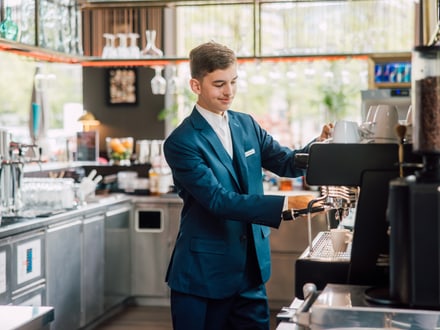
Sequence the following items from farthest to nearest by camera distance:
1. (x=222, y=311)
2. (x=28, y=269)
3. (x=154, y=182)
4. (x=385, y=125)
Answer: (x=154, y=182) < (x=28, y=269) < (x=222, y=311) < (x=385, y=125)

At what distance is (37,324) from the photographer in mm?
2412

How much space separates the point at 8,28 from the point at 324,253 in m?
3.03

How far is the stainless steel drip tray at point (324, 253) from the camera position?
273 cm

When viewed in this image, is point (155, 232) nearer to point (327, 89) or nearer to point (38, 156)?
point (38, 156)

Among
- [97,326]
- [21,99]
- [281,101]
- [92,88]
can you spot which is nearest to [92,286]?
[97,326]

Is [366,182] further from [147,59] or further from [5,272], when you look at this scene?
[147,59]

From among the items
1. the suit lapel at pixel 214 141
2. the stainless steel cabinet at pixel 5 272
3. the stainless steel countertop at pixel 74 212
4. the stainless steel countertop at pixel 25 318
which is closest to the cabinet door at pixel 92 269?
the stainless steel countertop at pixel 74 212

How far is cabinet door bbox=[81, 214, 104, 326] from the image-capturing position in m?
5.68

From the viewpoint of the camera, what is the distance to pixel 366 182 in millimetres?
2211

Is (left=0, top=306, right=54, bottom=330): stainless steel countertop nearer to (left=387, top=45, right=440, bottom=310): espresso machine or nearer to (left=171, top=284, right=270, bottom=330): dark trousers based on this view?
(left=171, top=284, right=270, bottom=330): dark trousers

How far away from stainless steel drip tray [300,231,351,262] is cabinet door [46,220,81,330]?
226cm

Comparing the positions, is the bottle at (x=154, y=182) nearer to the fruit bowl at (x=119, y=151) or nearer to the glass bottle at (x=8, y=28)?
the fruit bowl at (x=119, y=151)

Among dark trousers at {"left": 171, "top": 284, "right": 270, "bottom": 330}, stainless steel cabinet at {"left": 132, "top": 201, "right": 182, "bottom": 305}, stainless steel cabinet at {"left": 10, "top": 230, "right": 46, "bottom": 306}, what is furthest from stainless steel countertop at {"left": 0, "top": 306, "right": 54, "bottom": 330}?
stainless steel cabinet at {"left": 132, "top": 201, "right": 182, "bottom": 305}

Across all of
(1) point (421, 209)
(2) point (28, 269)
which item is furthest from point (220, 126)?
(2) point (28, 269)
